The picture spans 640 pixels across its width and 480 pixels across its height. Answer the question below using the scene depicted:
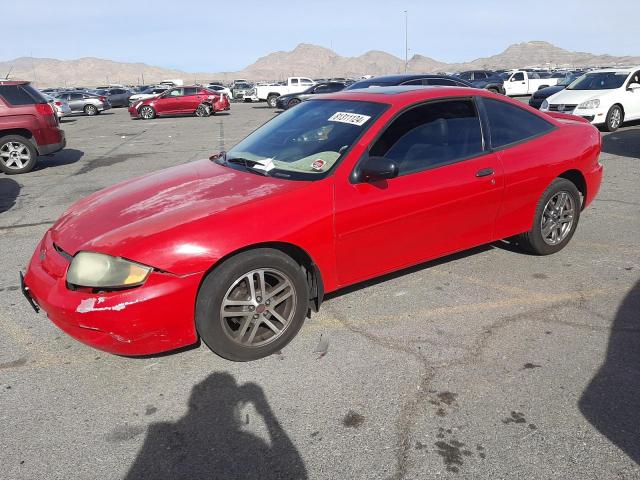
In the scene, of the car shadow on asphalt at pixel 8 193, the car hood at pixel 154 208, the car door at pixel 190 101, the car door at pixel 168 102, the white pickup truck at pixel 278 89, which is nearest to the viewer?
the car hood at pixel 154 208

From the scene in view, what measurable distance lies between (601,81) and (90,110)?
88.5 ft

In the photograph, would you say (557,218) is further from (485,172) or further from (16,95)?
(16,95)

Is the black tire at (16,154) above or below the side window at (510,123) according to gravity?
below

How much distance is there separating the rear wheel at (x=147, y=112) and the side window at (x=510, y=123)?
2377 cm

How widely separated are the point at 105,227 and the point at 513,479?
2.56 m

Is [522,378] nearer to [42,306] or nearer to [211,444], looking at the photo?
[211,444]

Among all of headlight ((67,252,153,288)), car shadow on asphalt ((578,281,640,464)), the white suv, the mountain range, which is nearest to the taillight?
headlight ((67,252,153,288))

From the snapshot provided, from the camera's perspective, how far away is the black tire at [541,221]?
432 cm

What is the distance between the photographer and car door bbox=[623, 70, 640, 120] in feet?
41.8

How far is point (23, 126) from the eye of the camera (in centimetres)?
958

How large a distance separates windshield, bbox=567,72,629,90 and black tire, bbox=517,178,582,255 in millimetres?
10491

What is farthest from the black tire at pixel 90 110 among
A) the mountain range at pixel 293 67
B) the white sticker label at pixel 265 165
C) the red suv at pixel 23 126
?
the mountain range at pixel 293 67

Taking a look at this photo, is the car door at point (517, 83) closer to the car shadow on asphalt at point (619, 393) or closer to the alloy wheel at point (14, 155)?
the alloy wheel at point (14, 155)

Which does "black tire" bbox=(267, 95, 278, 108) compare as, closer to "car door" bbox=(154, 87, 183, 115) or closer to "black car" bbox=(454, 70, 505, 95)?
"car door" bbox=(154, 87, 183, 115)
